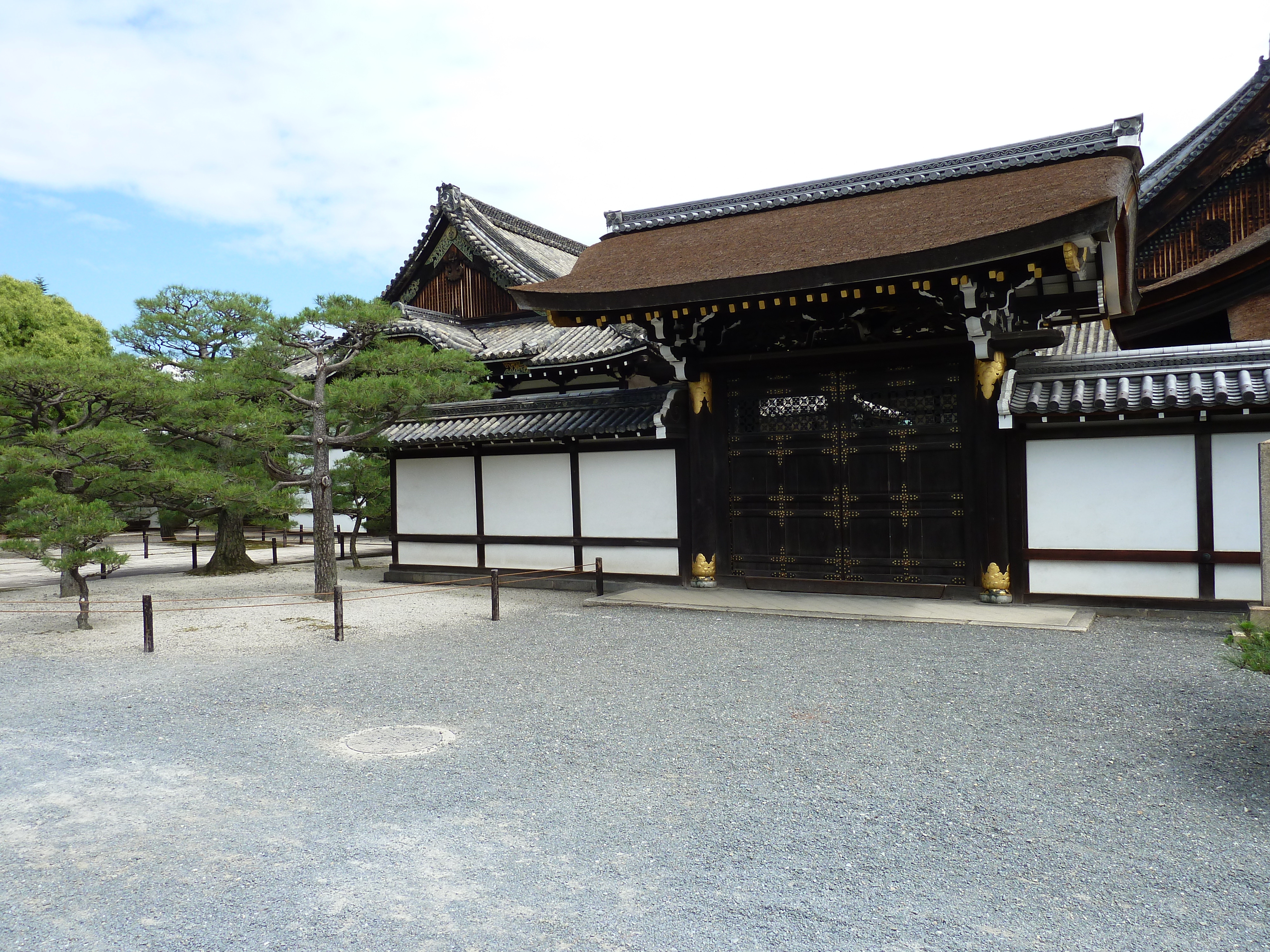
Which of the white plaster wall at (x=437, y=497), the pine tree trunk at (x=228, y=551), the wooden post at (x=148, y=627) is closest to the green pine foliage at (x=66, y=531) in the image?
the wooden post at (x=148, y=627)

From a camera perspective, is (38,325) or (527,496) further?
(38,325)

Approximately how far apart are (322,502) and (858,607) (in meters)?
7.59

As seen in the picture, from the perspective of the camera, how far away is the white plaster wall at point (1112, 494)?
8688mm

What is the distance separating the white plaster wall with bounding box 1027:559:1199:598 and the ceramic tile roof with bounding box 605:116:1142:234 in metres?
5.01

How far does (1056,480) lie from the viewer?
9219 millimetres

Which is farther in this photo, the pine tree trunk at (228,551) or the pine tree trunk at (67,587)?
the pine tree trunk at (228,551)

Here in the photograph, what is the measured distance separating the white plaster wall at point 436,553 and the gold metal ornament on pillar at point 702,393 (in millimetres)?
4675

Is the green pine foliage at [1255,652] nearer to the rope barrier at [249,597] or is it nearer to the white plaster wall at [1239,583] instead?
the white plaster wall at [1239,583]

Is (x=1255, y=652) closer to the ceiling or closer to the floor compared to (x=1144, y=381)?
closer to the floor

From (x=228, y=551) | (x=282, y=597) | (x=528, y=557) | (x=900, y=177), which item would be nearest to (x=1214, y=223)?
(x=900, y=177)

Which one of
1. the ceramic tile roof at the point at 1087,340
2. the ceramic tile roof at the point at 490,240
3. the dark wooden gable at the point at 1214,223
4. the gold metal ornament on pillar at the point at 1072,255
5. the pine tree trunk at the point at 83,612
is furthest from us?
the ceramic tile roof at the point at 490,240

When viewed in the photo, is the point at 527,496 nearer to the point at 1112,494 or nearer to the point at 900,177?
the point at 900,177

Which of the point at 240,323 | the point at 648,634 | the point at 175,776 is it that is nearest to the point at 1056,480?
the point at 648,634

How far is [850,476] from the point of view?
1015cm
